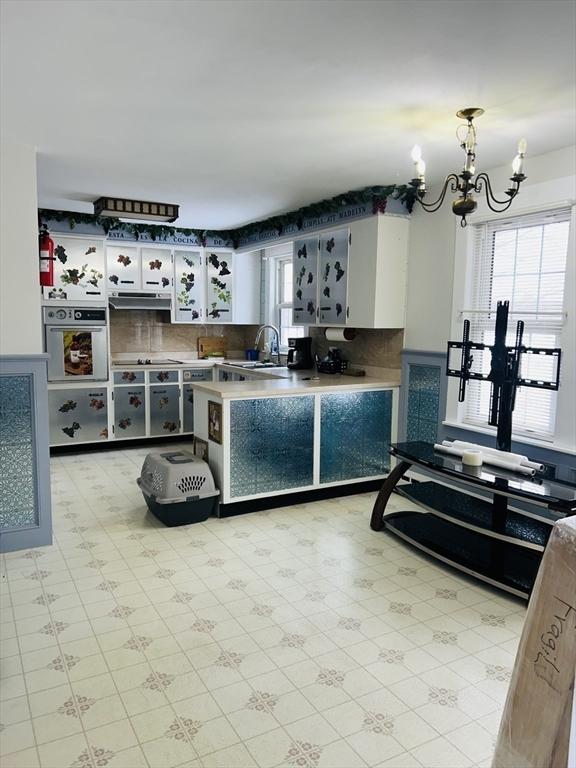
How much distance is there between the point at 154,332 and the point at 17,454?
3515 millimetres

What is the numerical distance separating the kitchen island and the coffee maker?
2.51ft

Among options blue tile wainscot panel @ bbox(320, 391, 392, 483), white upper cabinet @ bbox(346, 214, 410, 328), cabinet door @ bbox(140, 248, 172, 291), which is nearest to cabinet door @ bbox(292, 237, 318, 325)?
white upper cabinet @ bbox(346, 214, 410, 328)

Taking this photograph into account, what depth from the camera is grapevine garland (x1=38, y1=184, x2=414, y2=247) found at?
4.48 m

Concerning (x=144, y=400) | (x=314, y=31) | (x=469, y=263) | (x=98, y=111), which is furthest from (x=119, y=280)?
(x=314, y=31)

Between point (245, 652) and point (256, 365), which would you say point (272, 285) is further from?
point (245, 652)

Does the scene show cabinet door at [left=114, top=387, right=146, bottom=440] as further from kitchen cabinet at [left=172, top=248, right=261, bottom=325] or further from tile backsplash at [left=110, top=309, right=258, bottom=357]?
kitchen cabinet at [left=172, top=248, right=261, bottom=325]

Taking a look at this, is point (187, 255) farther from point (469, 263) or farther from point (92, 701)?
point (92, 701)

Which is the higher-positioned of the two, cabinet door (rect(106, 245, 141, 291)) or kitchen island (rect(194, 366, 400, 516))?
cabinet door (rect(106, 245, 141, 291))

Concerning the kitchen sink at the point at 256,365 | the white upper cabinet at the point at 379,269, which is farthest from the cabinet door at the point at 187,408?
the white upper cabinet at the point at 379,269

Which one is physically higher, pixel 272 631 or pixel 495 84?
pixel 495 84

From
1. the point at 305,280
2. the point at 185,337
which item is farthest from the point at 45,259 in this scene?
the point at 185,337

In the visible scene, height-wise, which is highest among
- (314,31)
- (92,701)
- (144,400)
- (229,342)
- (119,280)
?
(314,31)

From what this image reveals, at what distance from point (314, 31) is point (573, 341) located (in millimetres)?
2365

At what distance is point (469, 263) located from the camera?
13.5 feet
